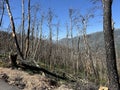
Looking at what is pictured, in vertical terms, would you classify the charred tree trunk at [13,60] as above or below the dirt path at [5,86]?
above

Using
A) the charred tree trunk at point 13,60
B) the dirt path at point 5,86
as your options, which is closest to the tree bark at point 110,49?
the dirt path at point 5,86

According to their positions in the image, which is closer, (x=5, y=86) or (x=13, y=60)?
(x=5, y=86)

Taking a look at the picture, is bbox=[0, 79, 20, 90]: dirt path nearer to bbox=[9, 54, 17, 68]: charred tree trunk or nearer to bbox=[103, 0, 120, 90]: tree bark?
bbox=[9, 54, 17, 68]: charred tree trunk

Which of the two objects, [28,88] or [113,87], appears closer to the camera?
[113,87]

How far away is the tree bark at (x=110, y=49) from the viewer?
1034 cm

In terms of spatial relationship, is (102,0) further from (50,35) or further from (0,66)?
(50,35)

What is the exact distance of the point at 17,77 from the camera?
11.5 m

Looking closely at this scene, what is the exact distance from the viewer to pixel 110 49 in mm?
10461

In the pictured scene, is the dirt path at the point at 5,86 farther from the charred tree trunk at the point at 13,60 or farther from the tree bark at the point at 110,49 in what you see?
the tree bark at the point at 110,49

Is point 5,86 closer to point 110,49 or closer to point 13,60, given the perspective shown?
point 13,60

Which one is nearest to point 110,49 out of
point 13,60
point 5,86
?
point 5,86

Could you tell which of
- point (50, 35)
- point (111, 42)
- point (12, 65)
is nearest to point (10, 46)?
point (50, 35)

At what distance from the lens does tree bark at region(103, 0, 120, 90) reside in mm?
10336

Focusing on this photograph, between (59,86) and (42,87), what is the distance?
3.74ft
